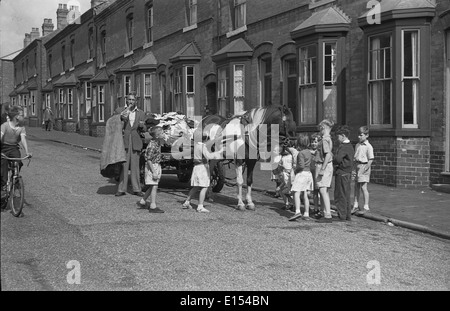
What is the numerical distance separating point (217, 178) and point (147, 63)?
17700 millimetres

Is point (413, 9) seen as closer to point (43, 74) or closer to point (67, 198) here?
point (67, 198)

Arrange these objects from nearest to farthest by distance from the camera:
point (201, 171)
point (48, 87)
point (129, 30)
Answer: point (201, 171) → point (129, 30) → point (48, 87)

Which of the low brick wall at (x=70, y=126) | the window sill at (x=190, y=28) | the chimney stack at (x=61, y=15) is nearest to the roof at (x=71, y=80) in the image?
the low brick wall at (x=70, y=126)

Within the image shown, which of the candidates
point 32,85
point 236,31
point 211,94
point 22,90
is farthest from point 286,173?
point 22,90

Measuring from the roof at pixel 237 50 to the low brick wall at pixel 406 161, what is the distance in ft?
24.6

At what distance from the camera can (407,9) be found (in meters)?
13.7

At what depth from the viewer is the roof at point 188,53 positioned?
79.3 feet

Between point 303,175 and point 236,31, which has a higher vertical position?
point 236,31

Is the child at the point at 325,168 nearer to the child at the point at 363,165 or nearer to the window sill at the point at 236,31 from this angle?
the child at the point at 363,165

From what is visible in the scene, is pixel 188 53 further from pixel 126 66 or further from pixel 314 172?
pixel 314 172

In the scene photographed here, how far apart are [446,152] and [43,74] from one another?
154 feet

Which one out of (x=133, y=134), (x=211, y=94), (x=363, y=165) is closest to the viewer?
(x=363, y=165)

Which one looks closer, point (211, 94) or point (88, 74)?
point (211, 94)

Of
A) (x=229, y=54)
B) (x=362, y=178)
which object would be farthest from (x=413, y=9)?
(x=229, y=54)
